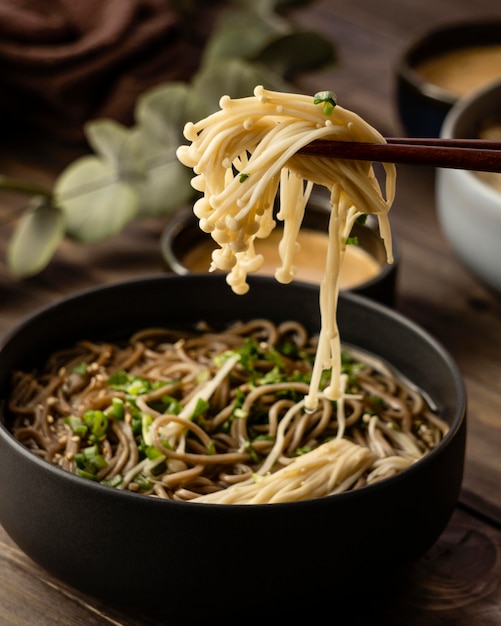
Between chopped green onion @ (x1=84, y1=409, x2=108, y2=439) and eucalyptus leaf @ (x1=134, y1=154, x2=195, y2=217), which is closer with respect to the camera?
chopped green onion @ (x1=84, y1=409, x2=108, y2=439)

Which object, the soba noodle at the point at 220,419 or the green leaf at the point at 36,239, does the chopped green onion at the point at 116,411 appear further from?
the green leaf at the point at 36,239

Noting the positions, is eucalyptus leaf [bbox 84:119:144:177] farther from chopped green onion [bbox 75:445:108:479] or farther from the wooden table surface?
chopped green onion [bbox 75:445:108:479]

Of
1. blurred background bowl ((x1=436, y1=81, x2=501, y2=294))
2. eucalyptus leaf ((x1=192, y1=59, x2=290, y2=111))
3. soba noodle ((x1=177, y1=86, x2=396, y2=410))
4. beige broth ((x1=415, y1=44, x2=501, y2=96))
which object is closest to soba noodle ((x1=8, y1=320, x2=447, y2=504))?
soba noodle ((x1=177, y1=86, x2=396, y2=410))

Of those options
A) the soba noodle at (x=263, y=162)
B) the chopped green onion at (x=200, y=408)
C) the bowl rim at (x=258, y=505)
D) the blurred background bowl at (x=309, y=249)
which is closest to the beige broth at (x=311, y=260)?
the blurred background bowl at (x=309, y=249)

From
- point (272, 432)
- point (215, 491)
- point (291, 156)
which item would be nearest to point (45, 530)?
point (215, 491)

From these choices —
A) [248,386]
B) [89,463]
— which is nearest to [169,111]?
[248,386]

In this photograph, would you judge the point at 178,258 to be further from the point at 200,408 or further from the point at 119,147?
the point at 200,408
